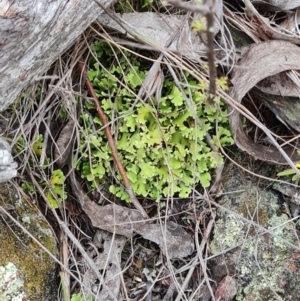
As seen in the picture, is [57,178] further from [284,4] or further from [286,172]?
[284,4]

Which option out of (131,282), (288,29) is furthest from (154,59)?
(131,282)

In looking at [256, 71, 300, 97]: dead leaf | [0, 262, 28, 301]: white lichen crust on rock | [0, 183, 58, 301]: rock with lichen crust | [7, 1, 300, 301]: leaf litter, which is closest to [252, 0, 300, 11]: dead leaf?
[7, 1, 300, 301]: leaf litter

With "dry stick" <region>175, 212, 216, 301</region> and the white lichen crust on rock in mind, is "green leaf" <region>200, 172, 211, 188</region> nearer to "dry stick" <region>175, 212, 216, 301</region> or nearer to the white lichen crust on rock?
"dry stick" <region>175, 212, 216, 301</region>

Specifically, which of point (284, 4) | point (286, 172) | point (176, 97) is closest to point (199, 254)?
point (286, 172)

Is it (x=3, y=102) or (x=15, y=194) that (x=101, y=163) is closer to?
(x=15, y=194)

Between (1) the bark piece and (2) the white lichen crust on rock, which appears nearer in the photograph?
(1) the bark piece

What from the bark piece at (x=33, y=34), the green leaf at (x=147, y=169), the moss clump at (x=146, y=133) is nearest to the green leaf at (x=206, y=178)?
the moss clump at (x=146, y=133)
